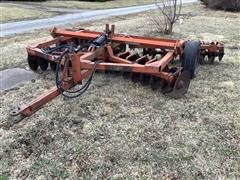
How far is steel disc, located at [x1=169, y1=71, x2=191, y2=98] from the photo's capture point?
17.8 ft

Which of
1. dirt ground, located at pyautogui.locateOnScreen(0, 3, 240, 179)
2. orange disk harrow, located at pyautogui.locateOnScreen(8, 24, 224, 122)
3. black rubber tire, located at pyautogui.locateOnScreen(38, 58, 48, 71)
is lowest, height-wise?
dirt ground, located at pyautogui.locateOnScreen(0, 3, 240, 179)

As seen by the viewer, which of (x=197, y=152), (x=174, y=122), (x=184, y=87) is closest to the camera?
(x=197, y=152)

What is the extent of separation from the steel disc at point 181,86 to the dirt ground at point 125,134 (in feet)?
0.34

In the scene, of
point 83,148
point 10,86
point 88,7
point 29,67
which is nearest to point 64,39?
point 29,67

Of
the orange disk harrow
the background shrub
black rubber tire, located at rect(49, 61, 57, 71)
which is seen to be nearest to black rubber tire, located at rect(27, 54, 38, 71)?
the orange disk harrow

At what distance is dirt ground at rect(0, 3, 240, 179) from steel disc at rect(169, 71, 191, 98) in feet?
0.34

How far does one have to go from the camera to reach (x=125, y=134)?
450 centimetres

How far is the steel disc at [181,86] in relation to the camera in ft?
17.8

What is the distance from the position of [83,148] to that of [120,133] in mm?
518

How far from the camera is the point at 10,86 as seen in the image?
6281 millimetres

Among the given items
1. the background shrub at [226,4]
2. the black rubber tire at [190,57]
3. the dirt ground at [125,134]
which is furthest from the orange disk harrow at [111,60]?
the background shrub at [226,4]

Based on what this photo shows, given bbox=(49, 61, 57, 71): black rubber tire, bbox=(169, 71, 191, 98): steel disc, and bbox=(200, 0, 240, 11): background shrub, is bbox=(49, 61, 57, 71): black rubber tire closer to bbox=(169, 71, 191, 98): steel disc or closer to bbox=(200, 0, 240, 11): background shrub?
bbox=(169, 71, 191, 98): steel disc

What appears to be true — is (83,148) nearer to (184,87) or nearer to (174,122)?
(174,122)

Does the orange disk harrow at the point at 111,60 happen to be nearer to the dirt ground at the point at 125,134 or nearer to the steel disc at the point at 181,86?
the steel disc at the point at 181,86
